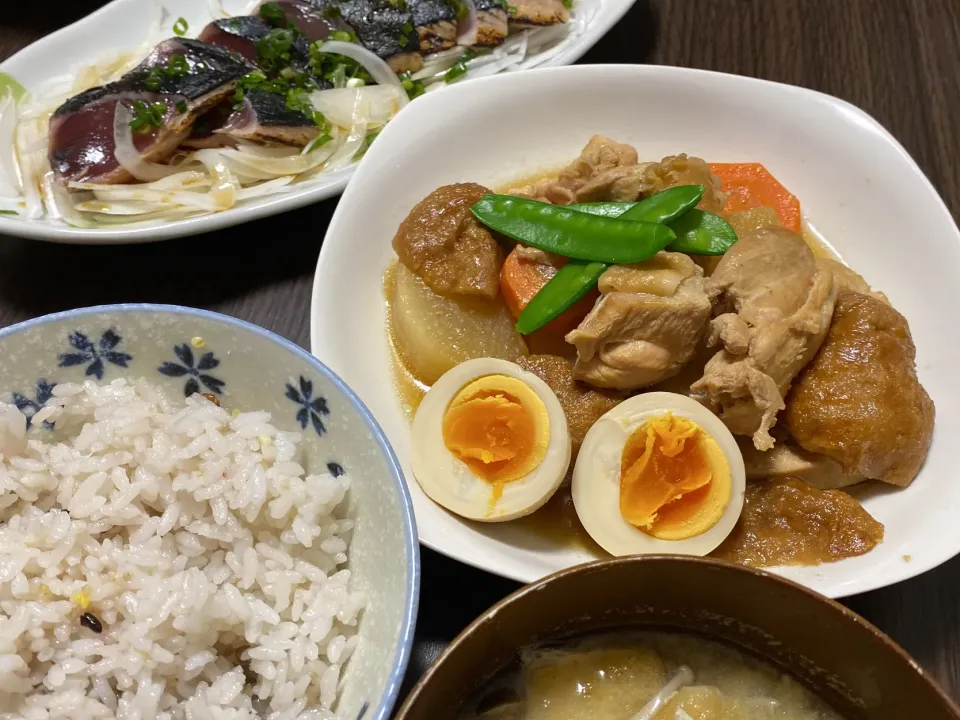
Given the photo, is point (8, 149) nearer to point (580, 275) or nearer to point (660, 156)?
point (580, 275)

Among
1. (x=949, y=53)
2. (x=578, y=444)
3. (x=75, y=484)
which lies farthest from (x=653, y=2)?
(x=75, y=484)

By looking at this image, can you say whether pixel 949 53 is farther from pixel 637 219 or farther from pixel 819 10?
pixel 637 219

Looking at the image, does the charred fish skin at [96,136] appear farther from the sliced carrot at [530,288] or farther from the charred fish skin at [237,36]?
the sliced carrot at [530,288]

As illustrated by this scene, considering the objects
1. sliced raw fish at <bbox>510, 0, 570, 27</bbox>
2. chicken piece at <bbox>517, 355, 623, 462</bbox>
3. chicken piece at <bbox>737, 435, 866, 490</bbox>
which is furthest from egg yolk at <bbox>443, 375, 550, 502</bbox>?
sliced raw fish at <bbox>510, 0, 570, 27</bbox>

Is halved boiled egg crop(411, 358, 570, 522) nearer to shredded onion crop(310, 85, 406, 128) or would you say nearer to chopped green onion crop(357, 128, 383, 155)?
chopped green onion crop(357, 128, 383, 155)

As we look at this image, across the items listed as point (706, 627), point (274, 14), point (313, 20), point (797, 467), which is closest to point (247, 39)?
point (274, 14)

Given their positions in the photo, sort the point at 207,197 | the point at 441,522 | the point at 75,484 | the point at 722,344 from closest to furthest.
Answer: the point at 75,484
the point at 441,522
the point at 722,344
the point at 207,197
